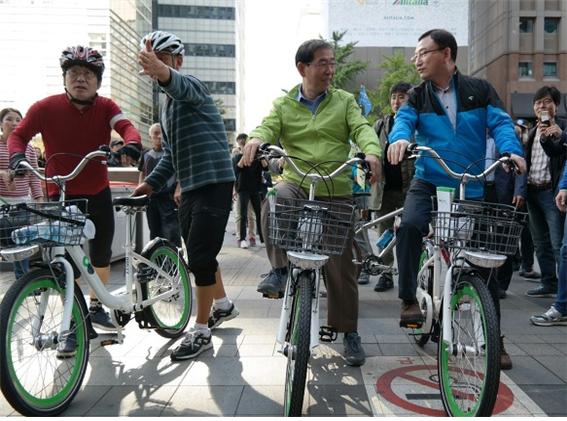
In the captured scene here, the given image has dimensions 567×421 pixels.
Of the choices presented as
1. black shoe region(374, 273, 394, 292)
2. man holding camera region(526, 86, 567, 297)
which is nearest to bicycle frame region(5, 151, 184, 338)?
black shoe region(374, 273, 394, 292)

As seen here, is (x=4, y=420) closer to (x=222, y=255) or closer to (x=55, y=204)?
(x=55, y=204)

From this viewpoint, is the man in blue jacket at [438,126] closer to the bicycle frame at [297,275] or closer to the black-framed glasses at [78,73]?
the bicycle frame at [297,275]

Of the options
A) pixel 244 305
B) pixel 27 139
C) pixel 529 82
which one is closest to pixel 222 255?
pixel 244 305

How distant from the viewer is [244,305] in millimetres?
5410

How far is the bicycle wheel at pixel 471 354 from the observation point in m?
2.39

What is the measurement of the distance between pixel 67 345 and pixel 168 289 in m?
1.36

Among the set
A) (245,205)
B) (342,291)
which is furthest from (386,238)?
(245,205)

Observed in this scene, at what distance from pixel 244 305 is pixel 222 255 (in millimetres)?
3936

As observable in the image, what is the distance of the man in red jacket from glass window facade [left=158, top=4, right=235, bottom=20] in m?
92.2

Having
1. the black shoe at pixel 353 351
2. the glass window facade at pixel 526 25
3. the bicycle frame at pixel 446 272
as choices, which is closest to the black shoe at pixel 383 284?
the bicycle frame at pixel 446 272

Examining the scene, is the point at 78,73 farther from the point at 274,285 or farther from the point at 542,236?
the point at 542,236

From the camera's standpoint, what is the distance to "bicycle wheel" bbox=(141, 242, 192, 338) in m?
4.09

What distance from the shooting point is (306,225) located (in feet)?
8.60

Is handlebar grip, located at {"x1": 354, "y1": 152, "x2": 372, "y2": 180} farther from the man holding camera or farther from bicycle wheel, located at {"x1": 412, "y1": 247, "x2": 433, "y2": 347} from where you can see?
the man holding camera
